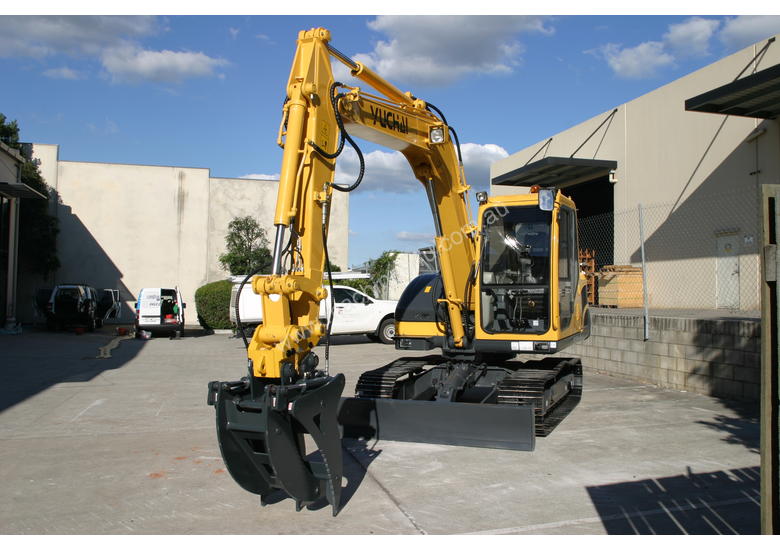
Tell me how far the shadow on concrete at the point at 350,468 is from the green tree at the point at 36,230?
97.9ft

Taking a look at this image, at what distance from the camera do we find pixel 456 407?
6.93 metres

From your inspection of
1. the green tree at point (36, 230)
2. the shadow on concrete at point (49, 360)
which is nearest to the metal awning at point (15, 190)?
the shadow on concrete at point (49, 360)

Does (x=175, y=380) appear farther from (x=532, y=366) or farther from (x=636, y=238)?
(x=636, y=238)

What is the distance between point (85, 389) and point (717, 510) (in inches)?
390

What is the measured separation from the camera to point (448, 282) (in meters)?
8.30

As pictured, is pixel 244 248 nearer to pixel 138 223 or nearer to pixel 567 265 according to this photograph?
pixel 138 223

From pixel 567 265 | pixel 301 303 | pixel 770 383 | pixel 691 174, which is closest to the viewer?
pixel 770 383

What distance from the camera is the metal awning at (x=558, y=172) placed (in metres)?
21.0

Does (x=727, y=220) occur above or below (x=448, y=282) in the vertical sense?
above

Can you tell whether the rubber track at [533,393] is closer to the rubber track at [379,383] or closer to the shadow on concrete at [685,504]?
the rubber track at [379,383]

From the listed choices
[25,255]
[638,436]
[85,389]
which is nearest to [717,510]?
[638,436]

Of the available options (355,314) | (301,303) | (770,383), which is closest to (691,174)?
(355,314)

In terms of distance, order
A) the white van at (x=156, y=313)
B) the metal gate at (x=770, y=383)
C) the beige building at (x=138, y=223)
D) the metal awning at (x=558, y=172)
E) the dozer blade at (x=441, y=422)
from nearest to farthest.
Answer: the metal gate at (x=770, y=383) → the dozer blade at (x=441, y=422) → the metal awning at (x=558, y=172) → the white van at (x=156, y=313) → the beige building at (x=138, y=223)

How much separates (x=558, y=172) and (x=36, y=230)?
24.7 meters
